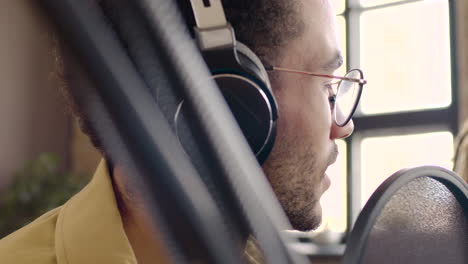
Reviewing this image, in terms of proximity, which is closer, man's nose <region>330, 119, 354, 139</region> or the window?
man's nose <region>330, 119, 354, 139</region>

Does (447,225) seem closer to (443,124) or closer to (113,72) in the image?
(113,72)

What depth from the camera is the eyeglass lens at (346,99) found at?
2.80 ft

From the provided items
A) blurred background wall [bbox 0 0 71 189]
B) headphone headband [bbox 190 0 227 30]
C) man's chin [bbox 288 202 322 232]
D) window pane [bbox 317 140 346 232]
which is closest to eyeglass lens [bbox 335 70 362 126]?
man's chin [bbox 288 202 322 232]

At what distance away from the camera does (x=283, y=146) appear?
0.81 m

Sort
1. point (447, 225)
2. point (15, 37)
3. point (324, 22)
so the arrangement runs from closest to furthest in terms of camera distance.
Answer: point (447, 225)
point (324, 22)
point (15, 37)

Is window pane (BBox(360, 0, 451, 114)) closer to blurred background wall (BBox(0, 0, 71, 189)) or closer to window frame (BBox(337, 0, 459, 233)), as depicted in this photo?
window frame (BBox(337, 0, 459, 233))

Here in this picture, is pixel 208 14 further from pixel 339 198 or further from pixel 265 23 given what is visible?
pixel 339 198

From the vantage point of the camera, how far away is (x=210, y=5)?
530 millimetres

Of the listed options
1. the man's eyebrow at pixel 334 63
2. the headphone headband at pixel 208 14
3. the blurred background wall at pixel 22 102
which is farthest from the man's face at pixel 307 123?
the blurred background wall at pixel 22 102

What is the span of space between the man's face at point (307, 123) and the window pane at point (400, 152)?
198 centimetres

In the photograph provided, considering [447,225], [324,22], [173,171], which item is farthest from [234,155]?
[324,22]

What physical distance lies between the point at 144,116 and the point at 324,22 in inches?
26.6

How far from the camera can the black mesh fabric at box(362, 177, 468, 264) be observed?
1.35 feet

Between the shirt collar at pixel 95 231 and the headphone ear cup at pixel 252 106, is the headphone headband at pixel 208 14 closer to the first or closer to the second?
the headphone ear cup at pixel 252 106
